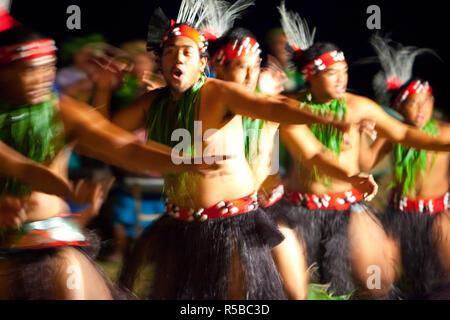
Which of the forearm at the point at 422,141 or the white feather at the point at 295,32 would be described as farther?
the white feather at the point at 295,32

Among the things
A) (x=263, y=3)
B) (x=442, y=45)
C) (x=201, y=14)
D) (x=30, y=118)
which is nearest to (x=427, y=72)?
(x=442, y=45)

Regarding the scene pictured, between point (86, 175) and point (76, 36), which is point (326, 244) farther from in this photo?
point (76, 36)

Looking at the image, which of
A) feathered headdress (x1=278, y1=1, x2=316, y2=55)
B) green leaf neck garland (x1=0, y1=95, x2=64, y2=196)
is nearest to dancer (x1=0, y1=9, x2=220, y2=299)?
green leaf neck garland (x1=0, y1=95, x2=64, y2=196)

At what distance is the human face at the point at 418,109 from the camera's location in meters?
3.50

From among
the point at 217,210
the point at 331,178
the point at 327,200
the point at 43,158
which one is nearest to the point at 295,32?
the point at 331,178

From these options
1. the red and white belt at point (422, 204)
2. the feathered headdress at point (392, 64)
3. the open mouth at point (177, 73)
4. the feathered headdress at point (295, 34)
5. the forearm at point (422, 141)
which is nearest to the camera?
the open mouth at point (177, 73)

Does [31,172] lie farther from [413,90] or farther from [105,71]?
[413,90]

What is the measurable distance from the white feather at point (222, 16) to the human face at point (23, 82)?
1.10 m

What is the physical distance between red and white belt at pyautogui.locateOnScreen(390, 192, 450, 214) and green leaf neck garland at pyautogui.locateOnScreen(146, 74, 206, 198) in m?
1.70

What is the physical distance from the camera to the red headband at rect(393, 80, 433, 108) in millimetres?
3529

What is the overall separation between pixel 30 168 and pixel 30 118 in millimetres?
253

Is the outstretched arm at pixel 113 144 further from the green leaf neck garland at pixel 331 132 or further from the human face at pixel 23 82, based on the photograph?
the green leaf neck garland at pixel 331 132

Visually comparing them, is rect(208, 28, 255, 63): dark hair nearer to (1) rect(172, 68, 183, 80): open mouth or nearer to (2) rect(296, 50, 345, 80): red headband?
(2) rect(296, 50, 345, 80): red headband

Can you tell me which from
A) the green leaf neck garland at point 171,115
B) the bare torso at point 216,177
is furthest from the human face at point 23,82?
the bare torso at point 216,177
